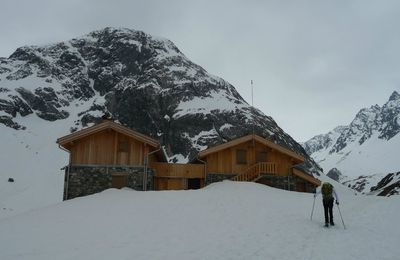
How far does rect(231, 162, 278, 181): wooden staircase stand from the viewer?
32375mm

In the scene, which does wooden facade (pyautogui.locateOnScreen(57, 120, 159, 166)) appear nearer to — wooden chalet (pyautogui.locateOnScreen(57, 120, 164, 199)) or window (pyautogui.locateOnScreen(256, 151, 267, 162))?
wooden chalet (pyautogui.locateOnScreen(57, 120, 164, 199))

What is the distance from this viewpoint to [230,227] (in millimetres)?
15367

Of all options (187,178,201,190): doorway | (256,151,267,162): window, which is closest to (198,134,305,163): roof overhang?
(256,151,267,162): window

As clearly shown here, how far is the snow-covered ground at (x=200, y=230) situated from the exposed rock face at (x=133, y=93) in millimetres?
47817

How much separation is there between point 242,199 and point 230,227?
282 inches

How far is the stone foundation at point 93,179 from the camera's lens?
28406 mm

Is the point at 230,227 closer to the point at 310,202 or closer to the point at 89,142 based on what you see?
the point at 310,202

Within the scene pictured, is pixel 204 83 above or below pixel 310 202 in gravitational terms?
above

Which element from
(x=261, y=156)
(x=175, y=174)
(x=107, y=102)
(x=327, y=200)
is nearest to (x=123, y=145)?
(x=175, y=174)

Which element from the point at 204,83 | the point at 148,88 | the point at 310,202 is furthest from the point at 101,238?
the point at 204,83

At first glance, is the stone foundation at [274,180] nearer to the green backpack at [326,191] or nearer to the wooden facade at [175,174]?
the wooden facade at [175,174]

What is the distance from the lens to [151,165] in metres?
31.7

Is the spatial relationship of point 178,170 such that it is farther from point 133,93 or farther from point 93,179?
point 133,93

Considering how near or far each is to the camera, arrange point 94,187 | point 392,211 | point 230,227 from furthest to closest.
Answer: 1. point 94,187
2. point 392,211
3. point 230,227
